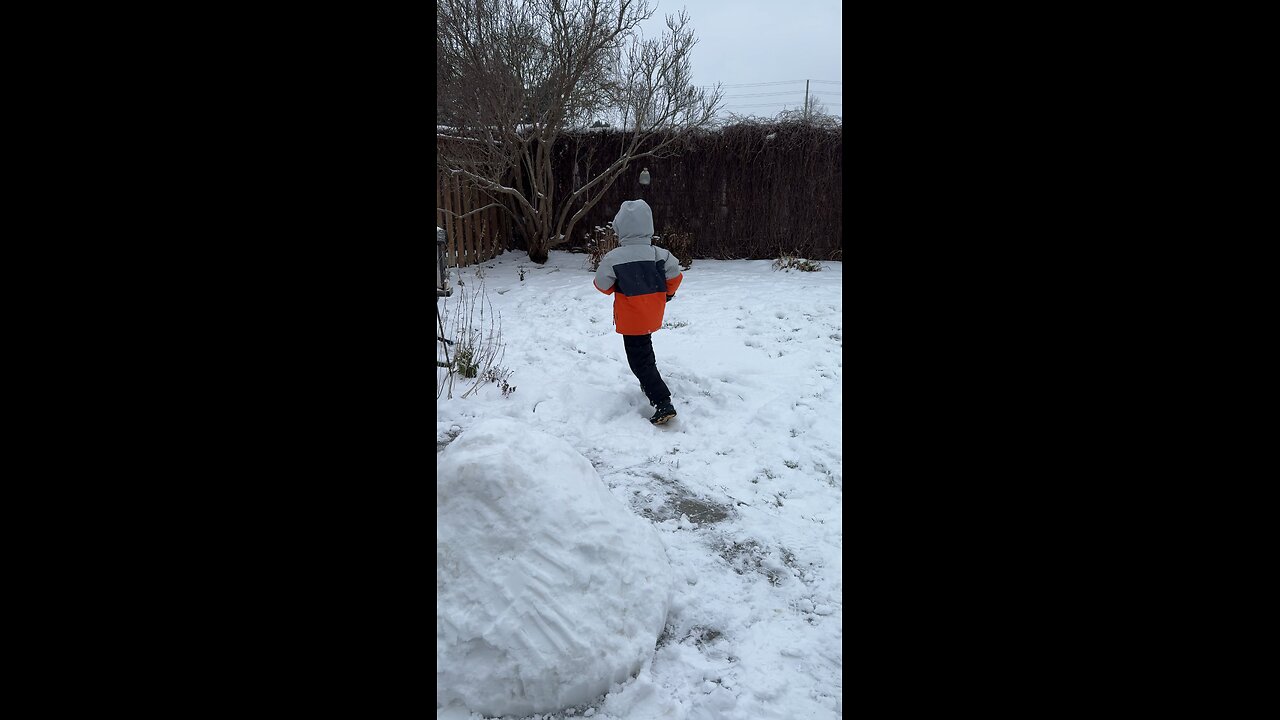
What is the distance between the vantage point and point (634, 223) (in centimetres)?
472

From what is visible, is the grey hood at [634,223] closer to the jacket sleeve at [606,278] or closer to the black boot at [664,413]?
the jacket sleeve at [606,278]

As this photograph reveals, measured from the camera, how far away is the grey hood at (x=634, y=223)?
15.5 ft

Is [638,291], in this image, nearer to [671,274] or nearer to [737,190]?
[671,274]

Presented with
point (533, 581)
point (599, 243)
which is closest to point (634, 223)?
point (533, 581)

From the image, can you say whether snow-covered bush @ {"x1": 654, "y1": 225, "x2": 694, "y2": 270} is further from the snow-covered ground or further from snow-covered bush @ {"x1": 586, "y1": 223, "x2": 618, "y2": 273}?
the snow-covered ground

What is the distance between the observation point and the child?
470cm

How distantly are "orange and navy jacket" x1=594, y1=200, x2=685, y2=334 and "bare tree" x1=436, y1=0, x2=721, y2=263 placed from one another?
Answer: 4.96m

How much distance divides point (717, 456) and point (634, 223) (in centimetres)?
157

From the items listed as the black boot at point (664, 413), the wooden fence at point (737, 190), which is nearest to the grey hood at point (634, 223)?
the black boot at point (664, 413)
